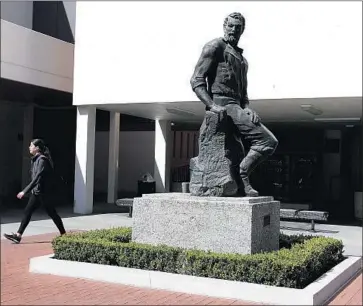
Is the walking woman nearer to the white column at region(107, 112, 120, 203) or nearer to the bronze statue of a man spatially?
the bronze statue of a man

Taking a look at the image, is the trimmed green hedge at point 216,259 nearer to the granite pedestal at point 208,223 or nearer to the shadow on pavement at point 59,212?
the granite pedestal at point 208,223

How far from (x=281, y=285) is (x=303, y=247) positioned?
152 cm

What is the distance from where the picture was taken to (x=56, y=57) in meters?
14.0

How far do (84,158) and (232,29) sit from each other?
8.58 m

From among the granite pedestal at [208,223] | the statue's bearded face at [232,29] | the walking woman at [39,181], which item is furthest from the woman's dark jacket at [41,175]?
the statue's bearded face at [232,29]

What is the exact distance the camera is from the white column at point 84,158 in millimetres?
14367

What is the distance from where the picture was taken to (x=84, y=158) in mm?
14344

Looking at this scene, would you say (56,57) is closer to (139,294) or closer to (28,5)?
(28,5)

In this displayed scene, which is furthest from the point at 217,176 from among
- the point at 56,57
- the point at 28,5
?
the point at 28,5

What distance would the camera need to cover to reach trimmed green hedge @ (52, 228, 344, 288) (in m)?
5.28

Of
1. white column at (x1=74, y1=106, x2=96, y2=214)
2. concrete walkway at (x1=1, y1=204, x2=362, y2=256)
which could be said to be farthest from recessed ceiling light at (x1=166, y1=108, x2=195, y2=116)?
concrete walkway at (x1=1, y1=204, x2=362, y2=256)

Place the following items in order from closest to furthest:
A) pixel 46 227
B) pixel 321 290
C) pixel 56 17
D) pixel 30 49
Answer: pixel 321 290, pixel 46 227, pixel 30 49, pixel 56 17

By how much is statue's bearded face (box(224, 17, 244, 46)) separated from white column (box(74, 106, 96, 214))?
8203 millimetres

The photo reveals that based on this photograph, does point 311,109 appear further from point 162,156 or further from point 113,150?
point 113,150
